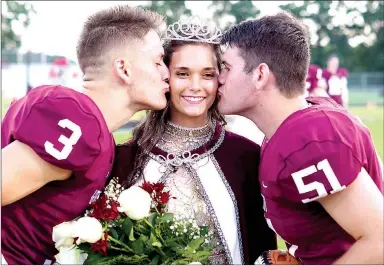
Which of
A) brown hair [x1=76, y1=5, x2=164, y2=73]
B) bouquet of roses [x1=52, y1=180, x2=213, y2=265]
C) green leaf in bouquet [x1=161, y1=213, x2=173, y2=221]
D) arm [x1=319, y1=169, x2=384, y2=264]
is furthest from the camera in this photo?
brown hair [x1=76, y1=5, x2=164, y2=73]

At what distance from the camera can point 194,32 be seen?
3223mm

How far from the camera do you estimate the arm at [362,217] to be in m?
2.17

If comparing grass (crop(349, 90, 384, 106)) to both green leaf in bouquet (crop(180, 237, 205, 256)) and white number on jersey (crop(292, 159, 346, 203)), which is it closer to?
green leaf in bouquet (crop(180, 237, 205, 256))

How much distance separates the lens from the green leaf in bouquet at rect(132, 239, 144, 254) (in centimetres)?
244

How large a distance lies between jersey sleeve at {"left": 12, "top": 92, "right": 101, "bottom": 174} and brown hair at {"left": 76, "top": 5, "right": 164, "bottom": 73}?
51 cm

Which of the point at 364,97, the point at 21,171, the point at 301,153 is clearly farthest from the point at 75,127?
the point at 364,97

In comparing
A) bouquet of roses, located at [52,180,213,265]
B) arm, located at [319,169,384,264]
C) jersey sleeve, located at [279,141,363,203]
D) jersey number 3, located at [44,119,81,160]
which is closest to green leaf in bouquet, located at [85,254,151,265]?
bouquet of roses, located at [52,180,213,265]

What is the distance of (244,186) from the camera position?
3131 millimetres

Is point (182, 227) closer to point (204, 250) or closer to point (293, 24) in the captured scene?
point (204, 250)

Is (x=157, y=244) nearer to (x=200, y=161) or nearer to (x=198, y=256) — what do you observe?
(x=198, y=256)

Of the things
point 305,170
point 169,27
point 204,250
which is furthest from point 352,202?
point 169,27

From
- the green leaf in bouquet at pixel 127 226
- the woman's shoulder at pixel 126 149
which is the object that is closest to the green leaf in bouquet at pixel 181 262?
the green leaf in bouquet at pixel 127 226

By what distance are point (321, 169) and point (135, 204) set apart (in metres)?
0.77

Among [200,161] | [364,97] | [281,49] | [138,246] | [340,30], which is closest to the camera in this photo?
[138,246]
